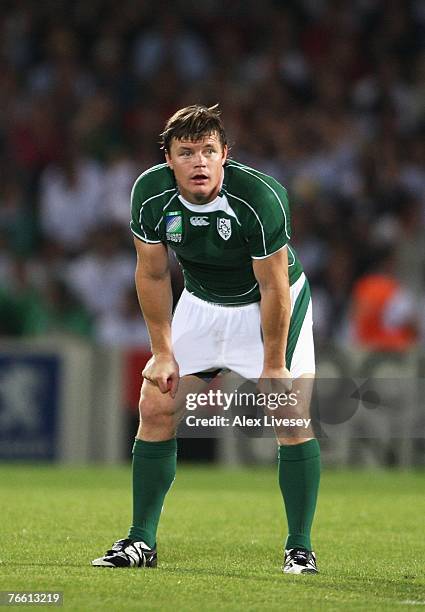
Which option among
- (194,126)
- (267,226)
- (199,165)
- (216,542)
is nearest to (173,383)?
(267,226)

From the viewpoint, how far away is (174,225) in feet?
17.5

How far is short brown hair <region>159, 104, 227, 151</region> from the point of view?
5.22m

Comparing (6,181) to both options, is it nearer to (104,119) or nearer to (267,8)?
(104,119)

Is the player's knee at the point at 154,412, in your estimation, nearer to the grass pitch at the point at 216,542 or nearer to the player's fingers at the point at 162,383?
the player's fingers at the point at 162,383

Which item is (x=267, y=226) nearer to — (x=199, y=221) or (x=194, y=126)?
(x=199, y=221)

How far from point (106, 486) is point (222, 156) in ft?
15.7

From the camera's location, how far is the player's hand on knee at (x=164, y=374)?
213 inches

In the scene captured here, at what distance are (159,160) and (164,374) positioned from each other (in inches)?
343

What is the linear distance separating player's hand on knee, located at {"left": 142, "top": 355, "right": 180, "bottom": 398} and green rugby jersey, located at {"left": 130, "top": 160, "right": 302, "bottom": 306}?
0.43 m

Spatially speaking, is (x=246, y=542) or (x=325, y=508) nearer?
(x=246, y=542)

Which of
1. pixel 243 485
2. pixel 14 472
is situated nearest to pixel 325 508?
pixel 243 485

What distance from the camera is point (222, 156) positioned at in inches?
209

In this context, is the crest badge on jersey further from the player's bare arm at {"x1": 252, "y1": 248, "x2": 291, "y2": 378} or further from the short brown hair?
the short brown hair

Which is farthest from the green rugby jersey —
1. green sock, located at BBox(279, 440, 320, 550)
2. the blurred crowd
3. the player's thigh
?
the blurred crowd
